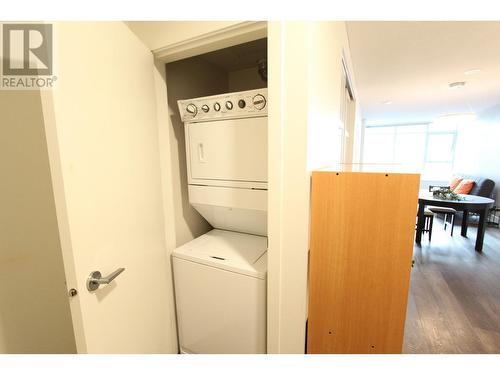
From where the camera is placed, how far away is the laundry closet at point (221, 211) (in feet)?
3.67

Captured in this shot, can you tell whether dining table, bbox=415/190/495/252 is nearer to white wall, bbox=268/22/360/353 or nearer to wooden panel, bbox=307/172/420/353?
wooden panel, bbox=307/172/420/353

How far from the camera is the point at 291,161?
93 centimetres

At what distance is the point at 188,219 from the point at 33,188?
78cm

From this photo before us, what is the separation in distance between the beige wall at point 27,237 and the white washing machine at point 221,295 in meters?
0.57

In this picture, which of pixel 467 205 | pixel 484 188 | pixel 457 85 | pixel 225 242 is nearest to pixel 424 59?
pixel 457 85

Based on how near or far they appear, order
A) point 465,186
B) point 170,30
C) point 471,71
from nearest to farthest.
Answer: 1. point 170,30
2. point 471,71
3. point 465,186

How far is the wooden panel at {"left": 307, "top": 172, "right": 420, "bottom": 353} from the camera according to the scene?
0.89 m

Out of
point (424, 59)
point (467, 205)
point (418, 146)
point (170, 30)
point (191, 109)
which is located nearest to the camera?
point (170, 30)

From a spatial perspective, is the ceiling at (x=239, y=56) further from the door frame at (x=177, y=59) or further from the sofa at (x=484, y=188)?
the sofa at (x=484, y=188)

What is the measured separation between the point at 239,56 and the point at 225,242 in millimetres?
1315

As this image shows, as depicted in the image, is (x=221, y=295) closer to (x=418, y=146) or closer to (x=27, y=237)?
(x=27, y=237)

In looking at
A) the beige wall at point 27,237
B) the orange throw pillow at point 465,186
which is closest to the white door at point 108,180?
the beige wall at point 27,237

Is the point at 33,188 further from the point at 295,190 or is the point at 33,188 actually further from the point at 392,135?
the point at 392,135
